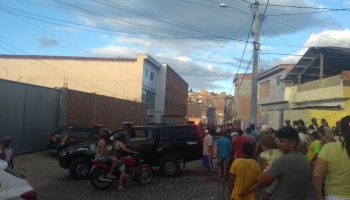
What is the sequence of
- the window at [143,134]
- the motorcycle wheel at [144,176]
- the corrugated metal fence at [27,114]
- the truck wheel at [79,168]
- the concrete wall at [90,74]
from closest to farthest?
the motorcycle wheel at [144,176] → the truck wheel at [79,168] → the window at [143,134] → the corrugated metal fence at [27,114] → the concrete wall at [90,74]

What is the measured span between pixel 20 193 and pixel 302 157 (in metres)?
3.54

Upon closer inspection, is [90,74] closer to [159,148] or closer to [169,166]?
[159,148]

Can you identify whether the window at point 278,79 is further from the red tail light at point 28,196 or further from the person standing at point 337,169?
the person standing at point 337,169

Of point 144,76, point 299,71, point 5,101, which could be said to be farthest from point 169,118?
point 5,101

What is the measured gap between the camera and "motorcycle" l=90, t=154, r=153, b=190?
14.8m

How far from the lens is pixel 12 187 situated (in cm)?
664

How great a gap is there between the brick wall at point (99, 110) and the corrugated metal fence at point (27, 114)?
1.43 m

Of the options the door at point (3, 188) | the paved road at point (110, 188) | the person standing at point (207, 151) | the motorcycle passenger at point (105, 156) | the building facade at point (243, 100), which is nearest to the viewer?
the door at point (3, 188)

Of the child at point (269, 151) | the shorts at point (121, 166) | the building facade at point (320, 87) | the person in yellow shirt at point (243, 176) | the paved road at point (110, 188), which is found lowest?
the paved road at point (110, 188)

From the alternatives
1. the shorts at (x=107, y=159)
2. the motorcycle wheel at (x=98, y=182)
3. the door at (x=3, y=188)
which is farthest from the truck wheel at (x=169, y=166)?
the door at (x=3, y=188)

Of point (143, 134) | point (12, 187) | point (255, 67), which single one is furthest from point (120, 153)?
point (255, 67)

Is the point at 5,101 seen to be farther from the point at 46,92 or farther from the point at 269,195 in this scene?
the point at 269,195

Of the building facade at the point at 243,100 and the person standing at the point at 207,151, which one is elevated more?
the building facade at the point at 243,100

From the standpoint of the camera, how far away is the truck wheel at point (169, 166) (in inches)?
711
